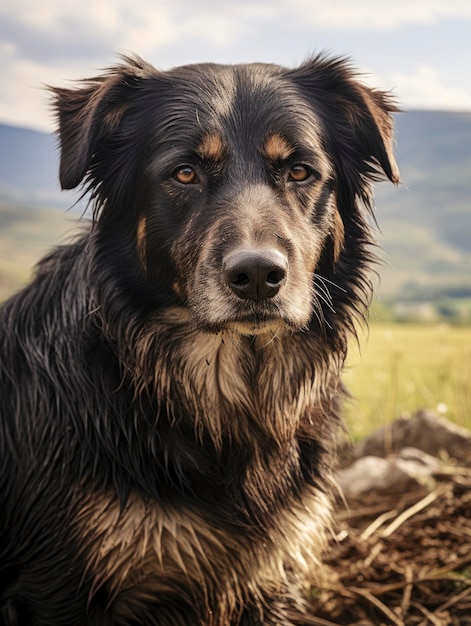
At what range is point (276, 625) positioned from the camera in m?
4.21

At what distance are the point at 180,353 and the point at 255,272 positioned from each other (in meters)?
0.83

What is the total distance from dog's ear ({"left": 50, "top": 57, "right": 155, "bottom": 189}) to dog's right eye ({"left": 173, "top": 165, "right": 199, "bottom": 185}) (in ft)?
1.23

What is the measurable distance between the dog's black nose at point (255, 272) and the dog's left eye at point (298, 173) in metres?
0.52

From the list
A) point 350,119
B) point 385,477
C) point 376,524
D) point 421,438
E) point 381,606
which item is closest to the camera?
point 350,119

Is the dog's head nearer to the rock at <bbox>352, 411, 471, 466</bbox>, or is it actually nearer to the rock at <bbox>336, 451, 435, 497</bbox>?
the rock at <bbox>336, 451, 435, 497</bbox>

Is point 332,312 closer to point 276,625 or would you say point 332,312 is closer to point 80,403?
point 80,403

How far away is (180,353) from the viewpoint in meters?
3.91

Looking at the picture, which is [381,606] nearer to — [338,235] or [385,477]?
[385,477]

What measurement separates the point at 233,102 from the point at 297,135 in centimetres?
30

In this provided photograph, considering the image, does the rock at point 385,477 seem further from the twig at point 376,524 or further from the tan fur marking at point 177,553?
the tan fur marking at point 177,553

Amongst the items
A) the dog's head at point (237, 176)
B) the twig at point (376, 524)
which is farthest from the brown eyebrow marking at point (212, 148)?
the twig at point (376, 524)

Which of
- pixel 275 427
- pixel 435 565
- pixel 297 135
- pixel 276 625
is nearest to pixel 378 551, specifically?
pixel 435 565

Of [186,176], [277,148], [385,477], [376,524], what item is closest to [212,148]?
[186,176]

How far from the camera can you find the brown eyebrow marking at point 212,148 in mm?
3580
